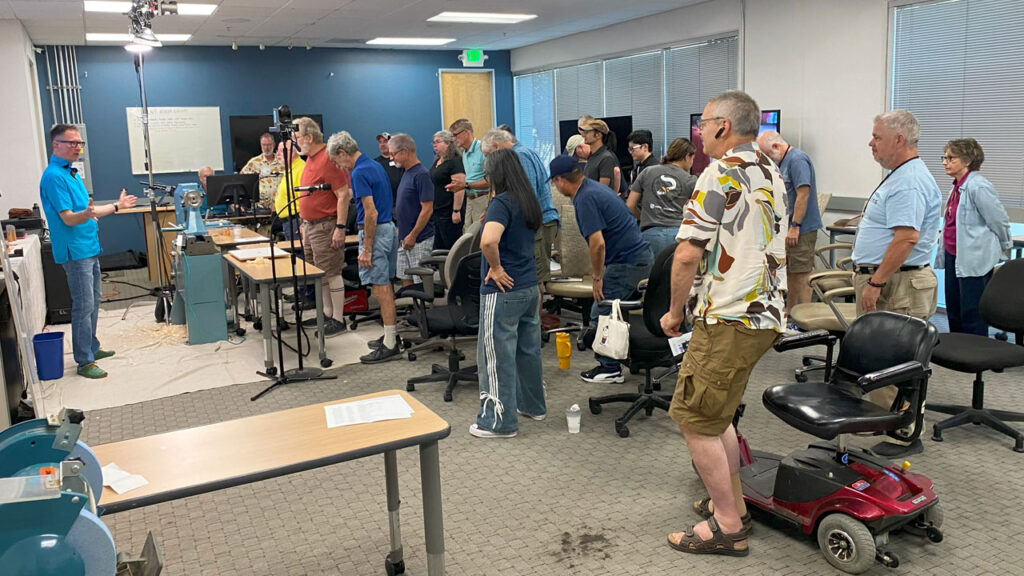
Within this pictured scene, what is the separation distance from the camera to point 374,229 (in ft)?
18.7

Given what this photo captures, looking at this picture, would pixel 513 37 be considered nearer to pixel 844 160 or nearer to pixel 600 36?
pixel 600 36

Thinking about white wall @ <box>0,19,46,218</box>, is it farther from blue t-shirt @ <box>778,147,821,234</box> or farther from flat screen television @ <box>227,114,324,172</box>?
blue t-shirt @ <box>778,147,821,234</box>

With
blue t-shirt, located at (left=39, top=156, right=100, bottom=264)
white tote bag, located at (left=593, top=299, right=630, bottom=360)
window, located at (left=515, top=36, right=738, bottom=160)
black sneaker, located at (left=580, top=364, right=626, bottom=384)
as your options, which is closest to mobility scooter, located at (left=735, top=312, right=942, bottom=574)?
white tote bag, located at (left=593, top=299, right=630, bottom=360)

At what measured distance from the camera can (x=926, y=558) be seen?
2775 mm

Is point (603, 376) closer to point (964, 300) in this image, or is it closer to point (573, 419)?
point (573, 419)

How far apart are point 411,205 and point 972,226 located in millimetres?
3944

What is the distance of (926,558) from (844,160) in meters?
5.31

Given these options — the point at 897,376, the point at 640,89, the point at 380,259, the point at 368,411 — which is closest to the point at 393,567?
the point at 368,411

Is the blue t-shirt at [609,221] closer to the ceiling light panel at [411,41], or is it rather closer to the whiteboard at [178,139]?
the ceiling light panel at [411,41]

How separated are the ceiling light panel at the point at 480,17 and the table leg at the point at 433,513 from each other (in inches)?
301

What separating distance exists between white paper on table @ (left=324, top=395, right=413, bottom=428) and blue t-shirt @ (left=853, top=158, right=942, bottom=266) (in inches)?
97.5

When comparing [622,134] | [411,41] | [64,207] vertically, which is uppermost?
[411,41]

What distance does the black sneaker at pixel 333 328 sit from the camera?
21.2ft

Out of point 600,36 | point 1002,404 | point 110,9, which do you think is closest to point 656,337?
point 1002,404
